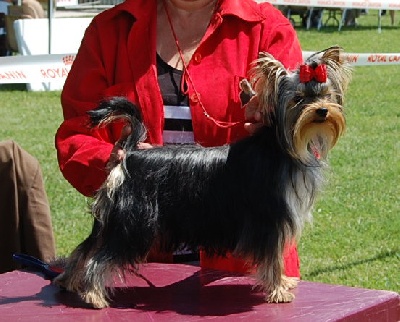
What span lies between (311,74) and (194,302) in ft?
2.51

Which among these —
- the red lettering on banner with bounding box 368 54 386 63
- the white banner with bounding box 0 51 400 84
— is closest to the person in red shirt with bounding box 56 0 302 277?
the white banner with bounding box 0 51 400 84

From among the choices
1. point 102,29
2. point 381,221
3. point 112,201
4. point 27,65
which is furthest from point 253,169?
point 27,65

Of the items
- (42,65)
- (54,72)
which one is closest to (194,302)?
(42,65)

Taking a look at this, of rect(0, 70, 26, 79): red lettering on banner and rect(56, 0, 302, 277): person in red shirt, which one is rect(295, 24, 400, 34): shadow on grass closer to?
rect(0, 70, 26, 79): red lettering on banner

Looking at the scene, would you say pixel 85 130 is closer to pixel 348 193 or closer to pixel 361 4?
pixel 348 193

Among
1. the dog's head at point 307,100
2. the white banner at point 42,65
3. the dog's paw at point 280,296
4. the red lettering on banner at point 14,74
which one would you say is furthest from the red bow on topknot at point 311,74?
the red lettering on banner at point 14,74

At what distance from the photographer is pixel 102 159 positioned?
2.93 metres

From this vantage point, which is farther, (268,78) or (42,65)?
(42,65)

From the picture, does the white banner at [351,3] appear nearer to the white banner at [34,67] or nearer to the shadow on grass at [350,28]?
the white banner at [34,67]

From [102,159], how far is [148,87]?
0.32m

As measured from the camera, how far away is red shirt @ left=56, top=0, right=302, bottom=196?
3.04m

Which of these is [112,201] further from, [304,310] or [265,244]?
[304,310]

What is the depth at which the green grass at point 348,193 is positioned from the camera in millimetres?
5703

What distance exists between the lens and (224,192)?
8.39 ft
